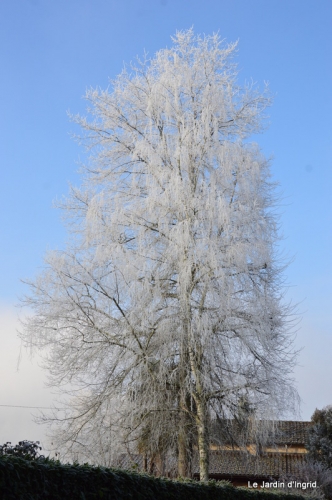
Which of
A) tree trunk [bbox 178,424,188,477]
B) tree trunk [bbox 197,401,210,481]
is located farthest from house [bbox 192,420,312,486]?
tree trunk [bbox 197,401,210,481]

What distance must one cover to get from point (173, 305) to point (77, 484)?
8.30 m

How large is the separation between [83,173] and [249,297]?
5637 mm

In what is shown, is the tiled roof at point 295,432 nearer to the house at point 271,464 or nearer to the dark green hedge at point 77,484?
A: the house at point 271,464

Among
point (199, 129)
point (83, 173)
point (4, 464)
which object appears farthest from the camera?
point (83, 173)

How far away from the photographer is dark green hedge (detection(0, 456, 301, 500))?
4.92 meters

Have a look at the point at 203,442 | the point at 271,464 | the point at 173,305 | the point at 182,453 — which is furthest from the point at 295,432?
the point at 173,305


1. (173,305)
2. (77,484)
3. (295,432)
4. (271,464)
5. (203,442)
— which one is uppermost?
(173,305)

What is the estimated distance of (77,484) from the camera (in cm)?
581

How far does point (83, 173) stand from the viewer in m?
16.3

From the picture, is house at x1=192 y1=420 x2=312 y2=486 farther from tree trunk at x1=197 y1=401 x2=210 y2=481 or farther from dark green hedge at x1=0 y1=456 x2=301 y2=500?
dark green hedge at x1=0 y1=456 x2=301 y2=500

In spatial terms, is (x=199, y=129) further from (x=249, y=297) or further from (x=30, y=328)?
(x=30, y=328)

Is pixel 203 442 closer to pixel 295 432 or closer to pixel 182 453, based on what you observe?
pixel 182 453

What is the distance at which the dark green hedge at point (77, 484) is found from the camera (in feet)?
16.1

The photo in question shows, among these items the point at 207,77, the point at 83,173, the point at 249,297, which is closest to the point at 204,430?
the point at 249,297
